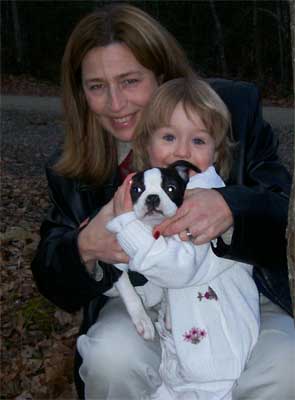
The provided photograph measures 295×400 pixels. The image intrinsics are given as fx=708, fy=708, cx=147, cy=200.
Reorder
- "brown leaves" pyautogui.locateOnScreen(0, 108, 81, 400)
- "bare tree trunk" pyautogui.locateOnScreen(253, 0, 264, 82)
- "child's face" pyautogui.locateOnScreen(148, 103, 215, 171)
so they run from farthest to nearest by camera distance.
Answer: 1. "bare tree trunk" pyautogui.locateOnScreen(253, 0, 264, 82)
2. "brown leaves" pyautogui.locateOnScreen(0, 108, 81, 400)
3. "child's face" pyautogui.locateOnScreen(148, 103, 215, 171)

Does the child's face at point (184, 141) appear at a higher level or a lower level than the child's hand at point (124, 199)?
higher

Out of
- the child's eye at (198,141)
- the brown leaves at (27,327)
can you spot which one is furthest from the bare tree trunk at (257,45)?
the child's eye at (198,141)

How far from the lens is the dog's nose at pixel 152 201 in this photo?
115 inches

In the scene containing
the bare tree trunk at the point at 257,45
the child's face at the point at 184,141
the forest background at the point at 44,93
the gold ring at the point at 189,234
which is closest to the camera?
the gold ring at the point at 189,234

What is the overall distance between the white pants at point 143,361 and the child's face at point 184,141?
29.0 inches

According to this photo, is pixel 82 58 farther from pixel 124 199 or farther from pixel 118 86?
pixel 124 199

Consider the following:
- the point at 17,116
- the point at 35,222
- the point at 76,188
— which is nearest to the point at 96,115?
the point at 76,188

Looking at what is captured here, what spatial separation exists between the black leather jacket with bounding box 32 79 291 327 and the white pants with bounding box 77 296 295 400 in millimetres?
158

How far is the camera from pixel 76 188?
366 cm

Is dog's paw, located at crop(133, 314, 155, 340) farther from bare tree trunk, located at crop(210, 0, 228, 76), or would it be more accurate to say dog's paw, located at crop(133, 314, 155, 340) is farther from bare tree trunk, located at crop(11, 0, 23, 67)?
bare tree trunk, located at crop(11, 0, 23, 67)

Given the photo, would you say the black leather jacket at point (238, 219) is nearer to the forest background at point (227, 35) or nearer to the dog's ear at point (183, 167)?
the dog's ear at point (183, 167)

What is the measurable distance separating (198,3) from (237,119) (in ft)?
65.4

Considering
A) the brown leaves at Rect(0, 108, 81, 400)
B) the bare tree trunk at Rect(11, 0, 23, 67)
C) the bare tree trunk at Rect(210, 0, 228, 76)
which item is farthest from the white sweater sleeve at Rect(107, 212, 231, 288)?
the bare tree trunk at Rect(11, 0, 23, 67)

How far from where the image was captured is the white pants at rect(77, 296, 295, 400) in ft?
9.52
